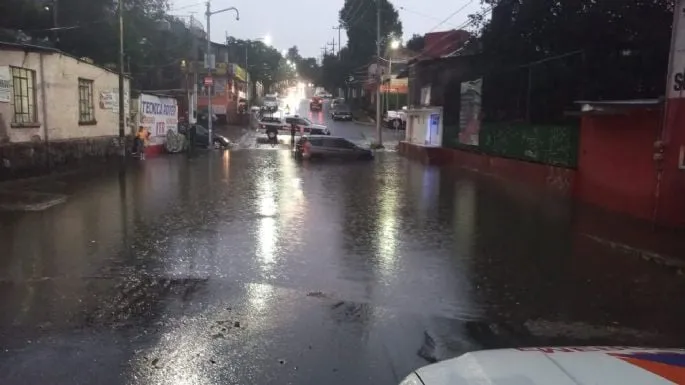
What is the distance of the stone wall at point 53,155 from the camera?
17.9 meters

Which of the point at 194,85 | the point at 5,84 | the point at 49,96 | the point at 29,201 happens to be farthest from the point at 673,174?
the point at 194,85

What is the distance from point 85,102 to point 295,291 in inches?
764

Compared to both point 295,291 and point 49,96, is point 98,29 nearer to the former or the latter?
point 49,96

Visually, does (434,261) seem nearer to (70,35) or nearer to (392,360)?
(392,360)

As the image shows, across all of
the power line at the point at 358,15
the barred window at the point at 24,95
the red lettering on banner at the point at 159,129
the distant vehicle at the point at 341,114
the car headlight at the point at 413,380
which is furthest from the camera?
the power line at the point at 358,15

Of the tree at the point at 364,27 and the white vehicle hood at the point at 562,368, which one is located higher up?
the tree at the point at 364,27

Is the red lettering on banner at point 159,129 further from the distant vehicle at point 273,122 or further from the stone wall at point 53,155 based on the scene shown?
the distant vehicle at point 273,122

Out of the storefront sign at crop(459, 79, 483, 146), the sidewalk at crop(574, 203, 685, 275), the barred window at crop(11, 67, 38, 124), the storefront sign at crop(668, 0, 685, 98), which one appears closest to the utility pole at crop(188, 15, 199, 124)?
the storefront sign at crop(459, 79, 483, 146)

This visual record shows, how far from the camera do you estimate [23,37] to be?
33312mm

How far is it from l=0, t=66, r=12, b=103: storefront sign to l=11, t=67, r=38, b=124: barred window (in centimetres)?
50

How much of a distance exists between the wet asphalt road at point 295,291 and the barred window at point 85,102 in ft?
31.8

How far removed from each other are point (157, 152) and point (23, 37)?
9.49 m

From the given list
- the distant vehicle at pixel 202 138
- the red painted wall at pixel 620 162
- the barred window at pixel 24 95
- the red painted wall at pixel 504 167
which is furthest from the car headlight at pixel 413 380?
the distant vehicle at pixel 202 138

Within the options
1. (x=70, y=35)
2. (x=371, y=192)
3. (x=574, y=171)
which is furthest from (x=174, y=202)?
(x=70, y=35)
